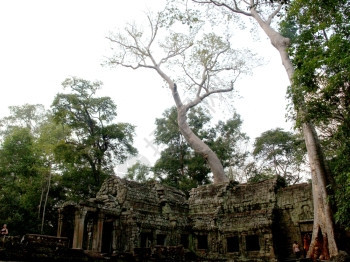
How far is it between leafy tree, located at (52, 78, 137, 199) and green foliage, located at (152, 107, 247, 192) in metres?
3.94

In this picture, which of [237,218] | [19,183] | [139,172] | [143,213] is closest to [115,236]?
[143,213]

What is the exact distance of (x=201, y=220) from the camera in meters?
15.3

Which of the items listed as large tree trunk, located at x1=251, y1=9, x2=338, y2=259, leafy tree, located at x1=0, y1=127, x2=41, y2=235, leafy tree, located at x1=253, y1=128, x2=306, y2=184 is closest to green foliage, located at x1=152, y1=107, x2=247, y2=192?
leafy tree, located at x1=253, y1=128, x2=306, y2=184

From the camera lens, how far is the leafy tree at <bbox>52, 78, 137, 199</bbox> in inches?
822

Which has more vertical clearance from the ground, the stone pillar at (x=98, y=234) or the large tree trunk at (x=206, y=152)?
the large tree trunk at (x=206, y=152)

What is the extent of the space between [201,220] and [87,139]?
Result: 1144 centimetres

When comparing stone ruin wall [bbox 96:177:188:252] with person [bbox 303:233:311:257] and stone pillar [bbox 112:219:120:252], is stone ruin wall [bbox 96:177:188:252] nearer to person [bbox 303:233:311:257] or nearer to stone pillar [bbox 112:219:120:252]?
stone pillar [bbox 112:219:120:252]

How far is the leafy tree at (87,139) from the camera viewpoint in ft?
68.5

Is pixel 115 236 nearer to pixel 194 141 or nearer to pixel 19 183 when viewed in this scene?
pixel 194 141

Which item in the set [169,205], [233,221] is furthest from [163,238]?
[233,221]

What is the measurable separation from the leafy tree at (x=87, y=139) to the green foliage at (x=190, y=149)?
394cm

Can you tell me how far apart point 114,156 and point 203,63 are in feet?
34.7

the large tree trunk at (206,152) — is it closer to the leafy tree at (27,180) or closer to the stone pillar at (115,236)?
the stone pillar at (115,236)

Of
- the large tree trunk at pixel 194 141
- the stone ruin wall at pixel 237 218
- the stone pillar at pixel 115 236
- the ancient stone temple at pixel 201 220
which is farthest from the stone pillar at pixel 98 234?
the large tree trunk at pixel 194 141
